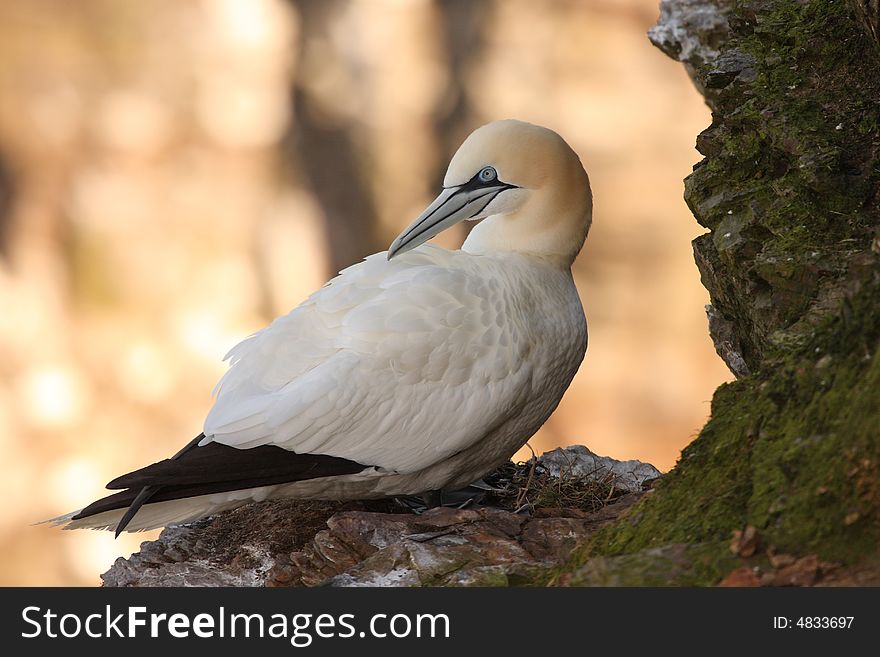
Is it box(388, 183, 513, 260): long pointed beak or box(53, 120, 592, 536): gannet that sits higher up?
box(388, 183, 513, 260): long pointed beak

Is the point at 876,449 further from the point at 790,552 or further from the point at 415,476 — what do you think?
the point at 415,476

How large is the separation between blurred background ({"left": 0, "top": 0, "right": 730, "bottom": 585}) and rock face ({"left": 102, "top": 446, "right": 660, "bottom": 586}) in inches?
251

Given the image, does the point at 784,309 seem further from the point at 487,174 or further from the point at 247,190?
the point at 247,190

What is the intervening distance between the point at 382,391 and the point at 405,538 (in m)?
0.53

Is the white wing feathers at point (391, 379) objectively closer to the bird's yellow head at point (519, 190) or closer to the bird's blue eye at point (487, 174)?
the bird's yellow head at point (519, 190)

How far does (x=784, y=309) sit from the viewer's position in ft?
10.8

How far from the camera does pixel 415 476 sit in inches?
148

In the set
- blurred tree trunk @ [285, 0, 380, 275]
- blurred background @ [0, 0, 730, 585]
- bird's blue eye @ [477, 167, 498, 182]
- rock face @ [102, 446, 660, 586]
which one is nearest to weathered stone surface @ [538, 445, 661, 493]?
rock face @ [102, 446, 660, 586]

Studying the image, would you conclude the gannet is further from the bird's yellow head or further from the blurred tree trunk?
the blurred tree trunk

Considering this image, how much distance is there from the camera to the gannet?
11.6 ft

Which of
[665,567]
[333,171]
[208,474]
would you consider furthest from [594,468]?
[333,171]

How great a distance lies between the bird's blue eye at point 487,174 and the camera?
4.16 m

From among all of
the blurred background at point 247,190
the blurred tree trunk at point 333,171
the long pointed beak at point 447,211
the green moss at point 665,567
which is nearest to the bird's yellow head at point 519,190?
the long pointed beak at point 447,211
